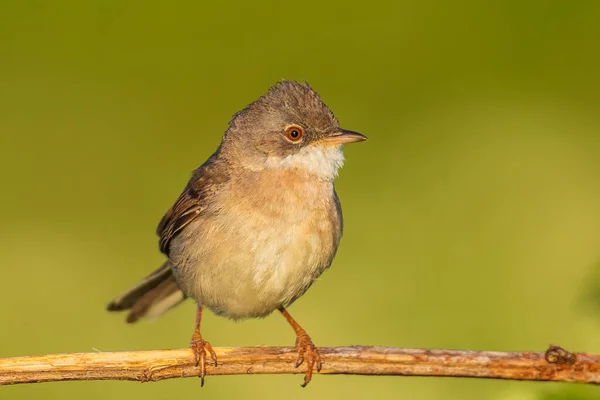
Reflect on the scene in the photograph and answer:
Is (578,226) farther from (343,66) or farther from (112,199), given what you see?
(112,199)

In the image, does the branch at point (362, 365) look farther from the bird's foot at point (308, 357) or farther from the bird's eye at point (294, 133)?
the bird's eye at point (294, 133)

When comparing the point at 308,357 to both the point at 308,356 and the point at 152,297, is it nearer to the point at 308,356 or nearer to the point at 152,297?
the point at 308,356

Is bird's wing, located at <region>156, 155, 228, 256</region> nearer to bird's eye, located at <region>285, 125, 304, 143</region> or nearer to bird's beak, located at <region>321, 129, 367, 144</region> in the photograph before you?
bird's eye, located at <region>285, 125, 304, 143</region>

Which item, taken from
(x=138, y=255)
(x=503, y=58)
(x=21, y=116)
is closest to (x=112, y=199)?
(x=138, y=255)

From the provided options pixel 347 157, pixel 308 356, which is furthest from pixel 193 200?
pixel 347 157

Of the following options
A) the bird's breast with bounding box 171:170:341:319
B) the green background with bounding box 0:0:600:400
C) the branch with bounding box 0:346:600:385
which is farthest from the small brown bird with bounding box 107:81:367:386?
the green background with bounding box 0:0:600:400

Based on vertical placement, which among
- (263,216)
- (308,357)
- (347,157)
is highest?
(347,157)
